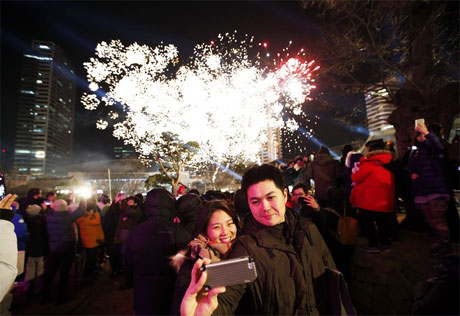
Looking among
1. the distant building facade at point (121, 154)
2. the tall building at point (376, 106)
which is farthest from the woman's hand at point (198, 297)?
the distant building facade at point (121, 154)

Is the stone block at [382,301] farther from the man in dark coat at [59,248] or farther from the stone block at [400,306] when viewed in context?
the man in dark coat at [59,248]

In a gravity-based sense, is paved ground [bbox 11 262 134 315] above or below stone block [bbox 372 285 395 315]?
below

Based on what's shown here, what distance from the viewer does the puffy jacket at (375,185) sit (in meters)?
4.09

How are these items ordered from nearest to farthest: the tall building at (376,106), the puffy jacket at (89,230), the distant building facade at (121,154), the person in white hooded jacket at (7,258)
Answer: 1. the person in white hooded jacket at (7,258)
2. the puffy jacket at (89,230)
3. the tall building at (376,106)
4. the distant building facade at (121,154)

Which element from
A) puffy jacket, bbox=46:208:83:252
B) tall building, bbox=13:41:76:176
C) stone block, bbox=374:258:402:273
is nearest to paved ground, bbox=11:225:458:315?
stone block, bbox=374:258:402:273

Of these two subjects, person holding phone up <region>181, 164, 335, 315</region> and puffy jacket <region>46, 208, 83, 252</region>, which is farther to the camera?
puffy jacket <region>46, 208, 83, 252</region>

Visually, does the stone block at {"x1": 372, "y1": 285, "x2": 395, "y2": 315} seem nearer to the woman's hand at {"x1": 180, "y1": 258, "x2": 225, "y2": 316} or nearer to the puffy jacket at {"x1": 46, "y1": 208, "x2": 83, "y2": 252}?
the woman's hand at {"x1": 180, "y1": 258, "x2": 225, "y2": 316}

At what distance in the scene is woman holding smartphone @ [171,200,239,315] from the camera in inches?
72.8

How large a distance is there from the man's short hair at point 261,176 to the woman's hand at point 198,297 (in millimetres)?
778

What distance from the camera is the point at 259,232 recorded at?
1693 mm

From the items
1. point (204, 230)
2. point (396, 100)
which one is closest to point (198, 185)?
point (396, 100)

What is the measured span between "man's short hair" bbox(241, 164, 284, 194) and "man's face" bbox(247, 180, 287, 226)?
33 mm

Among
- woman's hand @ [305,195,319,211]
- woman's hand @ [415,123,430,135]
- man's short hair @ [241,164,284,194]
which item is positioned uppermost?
woman's hand @ [415,123,430,135]

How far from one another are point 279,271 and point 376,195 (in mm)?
3425
